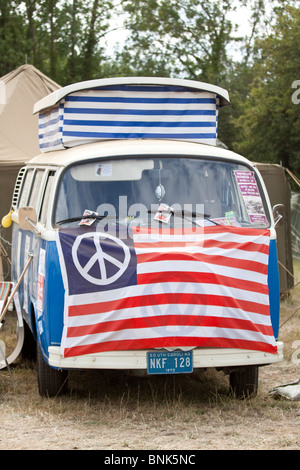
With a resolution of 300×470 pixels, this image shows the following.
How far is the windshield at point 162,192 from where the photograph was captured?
21.2 ft

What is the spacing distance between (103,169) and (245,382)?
7.21 feet

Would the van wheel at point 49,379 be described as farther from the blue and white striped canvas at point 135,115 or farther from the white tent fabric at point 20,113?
the white tent fabric at point 20,113

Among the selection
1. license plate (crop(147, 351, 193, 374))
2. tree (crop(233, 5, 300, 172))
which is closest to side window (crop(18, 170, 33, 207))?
license plate (crop(147, 351, 193, 374))

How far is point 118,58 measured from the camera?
43219 millimetres

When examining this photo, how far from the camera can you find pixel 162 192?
21.7 feet

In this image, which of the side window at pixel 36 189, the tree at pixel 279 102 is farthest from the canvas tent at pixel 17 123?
the tree at pixel 279 102

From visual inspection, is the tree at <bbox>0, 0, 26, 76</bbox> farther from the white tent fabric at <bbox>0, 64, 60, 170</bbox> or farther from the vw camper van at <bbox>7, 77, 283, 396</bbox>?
the vw camper van at <bbox>7, 77, 283, 396</bbox>

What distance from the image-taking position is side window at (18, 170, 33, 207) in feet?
27.2

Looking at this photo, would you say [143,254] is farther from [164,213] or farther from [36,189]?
[36,189]

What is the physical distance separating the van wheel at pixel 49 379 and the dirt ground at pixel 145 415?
75 millimetres

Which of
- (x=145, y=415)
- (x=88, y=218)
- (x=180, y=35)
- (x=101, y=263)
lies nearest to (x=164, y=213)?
(x=88, y=218)

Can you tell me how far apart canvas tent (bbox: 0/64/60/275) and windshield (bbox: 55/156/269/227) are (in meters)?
5.73

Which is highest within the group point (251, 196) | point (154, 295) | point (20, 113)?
point (20, 113)
